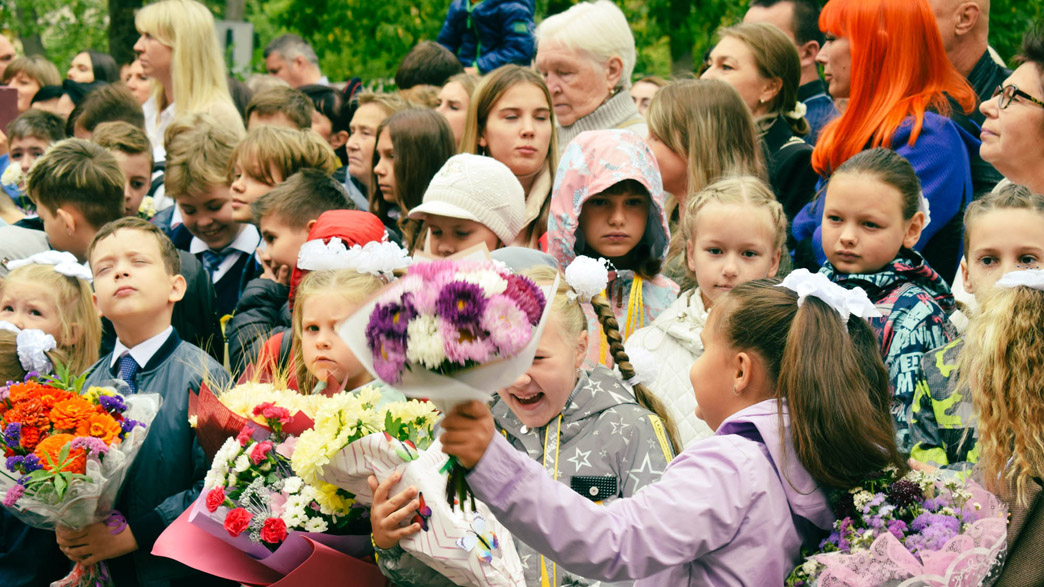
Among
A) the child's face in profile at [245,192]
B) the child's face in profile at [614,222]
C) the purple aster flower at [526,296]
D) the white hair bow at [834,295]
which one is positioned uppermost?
the purple aster flower at [526,296]

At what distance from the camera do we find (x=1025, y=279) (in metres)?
2.99

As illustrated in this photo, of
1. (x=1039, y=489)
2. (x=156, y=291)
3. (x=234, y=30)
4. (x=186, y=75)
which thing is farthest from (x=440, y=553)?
(x=234, y=30)

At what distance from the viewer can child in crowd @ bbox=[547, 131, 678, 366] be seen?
15.2ft

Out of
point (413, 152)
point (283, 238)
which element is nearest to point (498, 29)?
point (413, 152)

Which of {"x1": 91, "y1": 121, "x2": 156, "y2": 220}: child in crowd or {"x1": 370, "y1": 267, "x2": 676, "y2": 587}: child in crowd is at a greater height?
{"x1": 370, "y1": 267, "x2": 676, "y2": 587}: child in crowd

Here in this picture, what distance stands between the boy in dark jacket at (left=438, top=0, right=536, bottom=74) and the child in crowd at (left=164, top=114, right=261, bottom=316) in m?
2.64

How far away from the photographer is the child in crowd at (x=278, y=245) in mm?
5398

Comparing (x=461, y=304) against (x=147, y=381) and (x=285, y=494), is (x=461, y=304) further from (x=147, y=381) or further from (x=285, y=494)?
(x=147, y=381)

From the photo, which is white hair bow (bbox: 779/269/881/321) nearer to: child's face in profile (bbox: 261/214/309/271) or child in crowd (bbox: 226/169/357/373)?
child in crowd (bbox: 226/169/357/373)

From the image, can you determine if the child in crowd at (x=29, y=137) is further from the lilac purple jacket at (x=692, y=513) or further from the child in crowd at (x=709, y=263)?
the lilac purple jacket at (x=692, y=513)

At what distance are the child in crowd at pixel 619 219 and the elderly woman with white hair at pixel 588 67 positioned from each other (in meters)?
1.42

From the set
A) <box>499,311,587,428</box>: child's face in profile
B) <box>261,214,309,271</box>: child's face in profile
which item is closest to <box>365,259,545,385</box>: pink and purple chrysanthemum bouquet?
<box>499,311,587,428</box>: child's face in profile

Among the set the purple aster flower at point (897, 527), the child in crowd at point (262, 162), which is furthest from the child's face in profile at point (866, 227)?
the child in crowd at point (262, 162)

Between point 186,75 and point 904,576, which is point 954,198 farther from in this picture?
point 186,75
